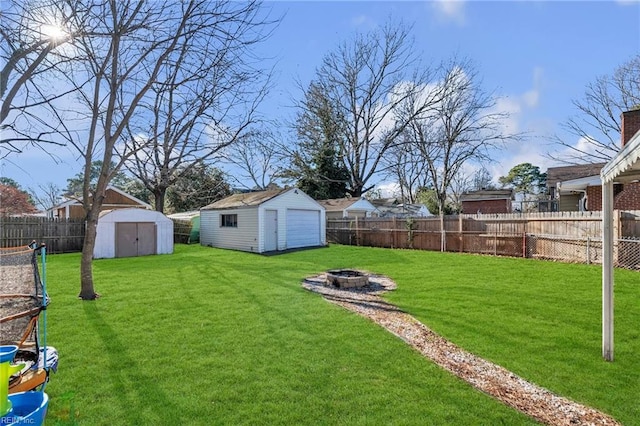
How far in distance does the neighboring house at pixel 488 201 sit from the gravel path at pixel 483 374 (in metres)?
27.0

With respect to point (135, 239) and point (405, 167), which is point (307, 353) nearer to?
point (135, 239)

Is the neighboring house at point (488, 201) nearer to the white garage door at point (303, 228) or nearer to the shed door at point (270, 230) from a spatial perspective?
the white garage door at point (303, 228)

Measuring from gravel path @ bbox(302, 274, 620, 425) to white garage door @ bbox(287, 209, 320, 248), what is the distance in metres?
11.1

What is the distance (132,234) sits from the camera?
50.6 ft

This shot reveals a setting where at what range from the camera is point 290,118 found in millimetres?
27797

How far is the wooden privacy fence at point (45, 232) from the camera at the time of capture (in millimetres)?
15172

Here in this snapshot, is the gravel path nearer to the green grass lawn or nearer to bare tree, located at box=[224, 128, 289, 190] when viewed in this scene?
the green grass lawn

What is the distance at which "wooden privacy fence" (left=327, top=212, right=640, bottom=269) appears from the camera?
10.3 meters

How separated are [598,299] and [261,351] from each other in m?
6.81

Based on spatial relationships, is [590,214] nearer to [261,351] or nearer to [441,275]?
[441,275]

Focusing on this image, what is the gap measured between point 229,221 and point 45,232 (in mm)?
8317

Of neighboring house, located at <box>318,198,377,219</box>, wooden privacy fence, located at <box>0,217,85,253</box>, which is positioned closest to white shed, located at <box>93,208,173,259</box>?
wooden privacy fence, located at <box>0,217,85,253</box>

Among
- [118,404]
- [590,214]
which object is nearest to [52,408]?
[118,404]

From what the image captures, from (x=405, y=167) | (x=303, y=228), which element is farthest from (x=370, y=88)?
(x=303, y=228)
